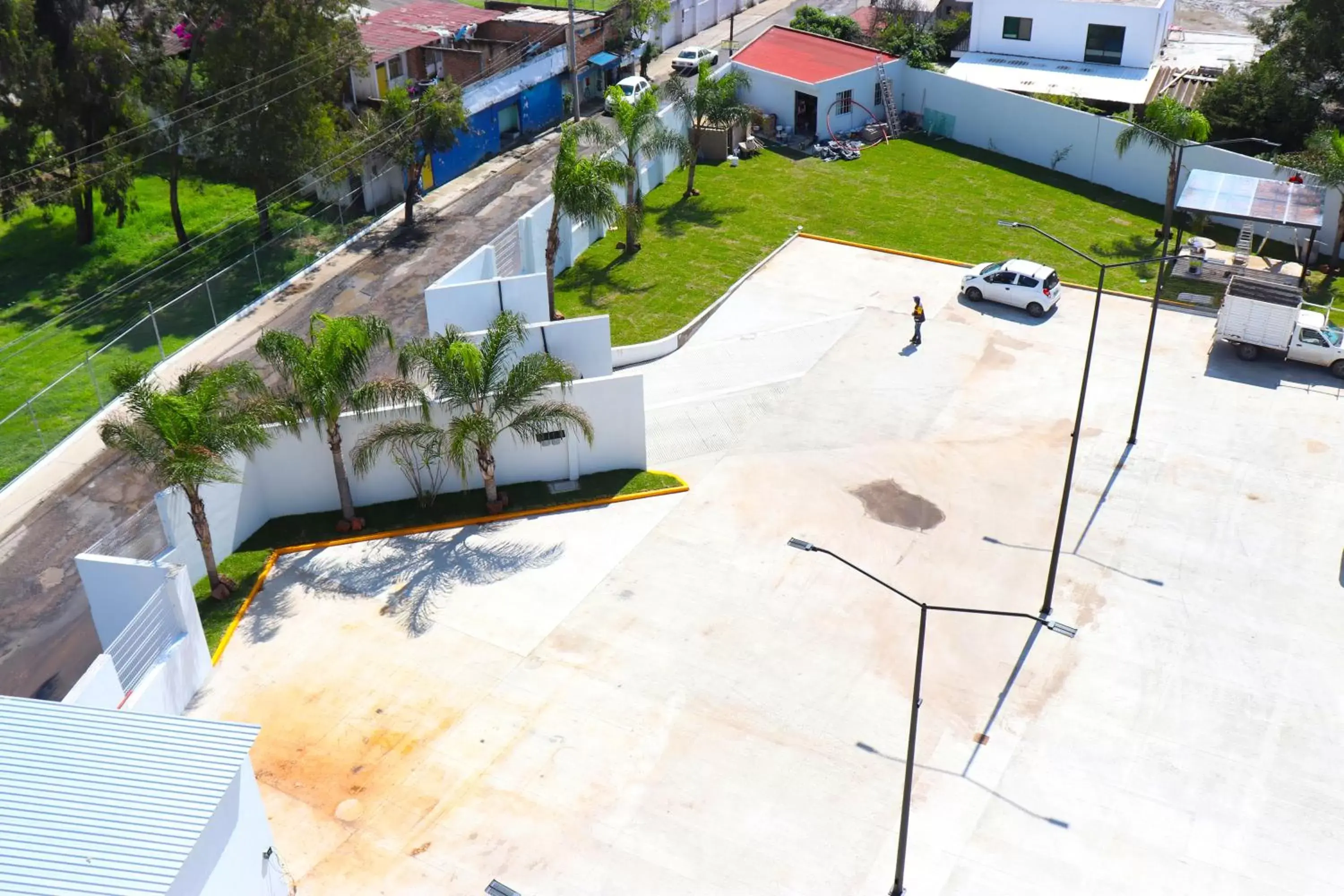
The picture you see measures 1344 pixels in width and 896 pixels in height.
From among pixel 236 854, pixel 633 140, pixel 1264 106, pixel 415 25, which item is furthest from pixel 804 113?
pixel 236 854

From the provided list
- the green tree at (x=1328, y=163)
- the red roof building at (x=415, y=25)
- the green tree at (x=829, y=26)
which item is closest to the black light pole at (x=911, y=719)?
the green tree at (x=1328, y=163)

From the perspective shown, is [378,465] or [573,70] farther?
[573,70]

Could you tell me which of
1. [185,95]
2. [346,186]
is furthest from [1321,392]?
[185,95]

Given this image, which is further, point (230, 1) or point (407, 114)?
point (407, 114)

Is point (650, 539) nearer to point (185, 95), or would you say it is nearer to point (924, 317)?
point (924, 317)

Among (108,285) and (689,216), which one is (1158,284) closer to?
(689,216)

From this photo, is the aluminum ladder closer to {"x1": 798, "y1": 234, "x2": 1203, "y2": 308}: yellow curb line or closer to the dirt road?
{"x1": 798, "y1": 234, "x2": 1203, "y2": 308}: yellow curb line
